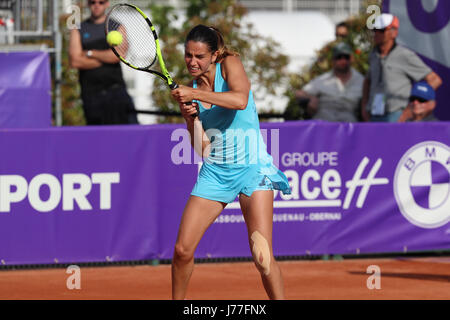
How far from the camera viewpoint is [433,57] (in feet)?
36.1

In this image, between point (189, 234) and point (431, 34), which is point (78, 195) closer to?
point (189, 234)

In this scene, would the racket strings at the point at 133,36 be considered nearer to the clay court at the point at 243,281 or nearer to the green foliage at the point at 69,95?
the clay court at the point at 243,281

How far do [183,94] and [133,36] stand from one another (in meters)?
1.83

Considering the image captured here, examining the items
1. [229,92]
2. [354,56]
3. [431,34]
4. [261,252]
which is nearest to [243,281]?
[261,252]

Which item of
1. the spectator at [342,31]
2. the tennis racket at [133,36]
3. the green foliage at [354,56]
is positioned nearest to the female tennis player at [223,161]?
the tennis racket at [133,36]

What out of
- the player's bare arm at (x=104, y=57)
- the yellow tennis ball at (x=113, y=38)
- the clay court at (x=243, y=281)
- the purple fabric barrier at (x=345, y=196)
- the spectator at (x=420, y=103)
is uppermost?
the yellow tennis ball at (x=113, y=38)

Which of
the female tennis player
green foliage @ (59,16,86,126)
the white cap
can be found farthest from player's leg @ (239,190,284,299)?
green foliage @ (59,16,86,126)

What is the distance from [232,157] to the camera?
6172 mm

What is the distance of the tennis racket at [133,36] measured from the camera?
6.57 meters

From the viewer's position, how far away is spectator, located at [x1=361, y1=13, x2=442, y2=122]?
10.4m

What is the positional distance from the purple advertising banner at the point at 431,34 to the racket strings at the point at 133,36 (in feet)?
15.4

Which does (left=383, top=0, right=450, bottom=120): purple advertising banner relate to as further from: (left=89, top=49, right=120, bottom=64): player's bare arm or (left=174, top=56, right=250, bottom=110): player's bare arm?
(left=174, top=56, right=250, bottom=110): player's bare arm
